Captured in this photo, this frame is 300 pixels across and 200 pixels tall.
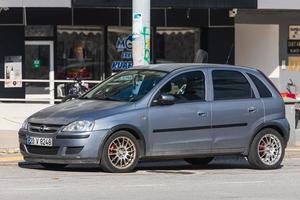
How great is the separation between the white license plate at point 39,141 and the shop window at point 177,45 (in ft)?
35.8

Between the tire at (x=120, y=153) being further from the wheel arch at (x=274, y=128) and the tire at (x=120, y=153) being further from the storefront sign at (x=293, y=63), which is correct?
the storefront sign at (x=293, y=63)

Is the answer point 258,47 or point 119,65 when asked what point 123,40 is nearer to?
point 119,65

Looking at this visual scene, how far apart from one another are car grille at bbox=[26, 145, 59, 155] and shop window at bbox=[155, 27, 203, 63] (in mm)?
10904

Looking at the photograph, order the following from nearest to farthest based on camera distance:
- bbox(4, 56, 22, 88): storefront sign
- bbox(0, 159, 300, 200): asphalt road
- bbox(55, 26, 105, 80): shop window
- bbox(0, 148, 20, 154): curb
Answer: bbox(0, 159, 300, 200): asphalt road < bbox(0, 148, 20, 154): curb < bbox(4, 56, 22, 88): storefront sign < bbox(55, 26, 105, 80): shop window

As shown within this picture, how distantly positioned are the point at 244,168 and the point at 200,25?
9711 mm

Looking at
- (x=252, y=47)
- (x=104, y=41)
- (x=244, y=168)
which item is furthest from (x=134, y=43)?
(x=252, y=47)

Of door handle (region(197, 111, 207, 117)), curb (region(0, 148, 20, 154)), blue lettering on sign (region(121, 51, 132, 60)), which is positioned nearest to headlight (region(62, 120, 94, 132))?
door handle (region(197, 111, 207, 117))

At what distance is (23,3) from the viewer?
18.2 meters

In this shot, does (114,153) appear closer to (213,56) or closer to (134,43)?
(134,43)

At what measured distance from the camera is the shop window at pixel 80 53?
21016 mm

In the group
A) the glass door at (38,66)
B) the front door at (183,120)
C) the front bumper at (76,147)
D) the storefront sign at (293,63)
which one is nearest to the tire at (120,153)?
the front bumper at (76,147)

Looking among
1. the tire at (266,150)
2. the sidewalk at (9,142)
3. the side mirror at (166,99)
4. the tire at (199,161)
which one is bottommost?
the tire at (199,161)

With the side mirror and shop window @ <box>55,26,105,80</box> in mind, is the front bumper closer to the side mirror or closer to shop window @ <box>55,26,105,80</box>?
the side mirror

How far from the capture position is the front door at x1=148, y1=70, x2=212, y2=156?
1125cm
